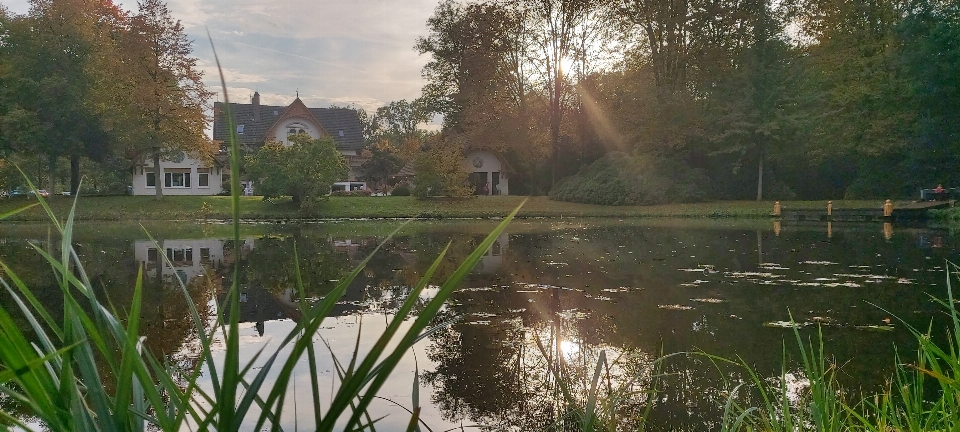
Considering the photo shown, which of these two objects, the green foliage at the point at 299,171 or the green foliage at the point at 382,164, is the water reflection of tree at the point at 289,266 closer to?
the green foliage at the point at 299,171

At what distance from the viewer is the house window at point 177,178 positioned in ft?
140

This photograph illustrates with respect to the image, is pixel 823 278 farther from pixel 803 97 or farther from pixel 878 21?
pixel 878 21

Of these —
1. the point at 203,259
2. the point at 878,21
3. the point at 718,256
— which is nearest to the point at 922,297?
the point at 718,256

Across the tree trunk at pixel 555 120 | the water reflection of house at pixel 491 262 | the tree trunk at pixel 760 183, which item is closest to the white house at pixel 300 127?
the tree trunk at pixel 555 120

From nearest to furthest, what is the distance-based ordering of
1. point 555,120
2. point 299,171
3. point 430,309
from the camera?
1. point 430,309
2. point 299,171
3. point 555,120

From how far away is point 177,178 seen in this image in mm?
43219

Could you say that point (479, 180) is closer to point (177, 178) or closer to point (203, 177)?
point (203, 177)

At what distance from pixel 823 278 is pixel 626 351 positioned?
547 cm

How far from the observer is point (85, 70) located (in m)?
32.9

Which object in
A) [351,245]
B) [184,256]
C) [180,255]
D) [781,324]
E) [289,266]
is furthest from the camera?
[351,245]

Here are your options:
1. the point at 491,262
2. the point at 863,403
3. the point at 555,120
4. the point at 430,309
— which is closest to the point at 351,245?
the point at 491,262

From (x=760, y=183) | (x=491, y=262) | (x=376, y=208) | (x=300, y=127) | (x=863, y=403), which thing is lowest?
(x=491, y=262)

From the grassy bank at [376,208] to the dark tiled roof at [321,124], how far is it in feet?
54.8

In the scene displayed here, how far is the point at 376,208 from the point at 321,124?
23519 millimetres
